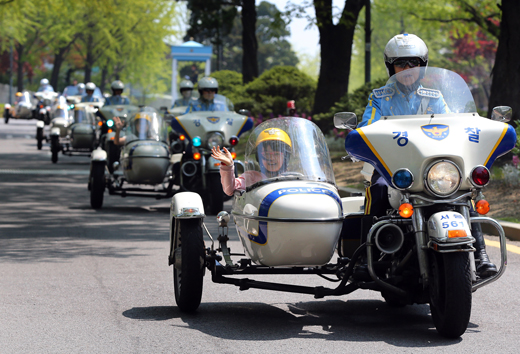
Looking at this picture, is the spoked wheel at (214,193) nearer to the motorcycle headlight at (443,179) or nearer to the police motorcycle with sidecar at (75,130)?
the motorcycle headlight at (443,179)

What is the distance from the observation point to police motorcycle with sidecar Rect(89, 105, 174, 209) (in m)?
13.2

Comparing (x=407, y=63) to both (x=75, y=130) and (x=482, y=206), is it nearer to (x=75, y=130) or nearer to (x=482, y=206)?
(x=482, y=206)

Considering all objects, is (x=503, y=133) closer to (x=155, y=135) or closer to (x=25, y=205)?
(x=155, y=135)

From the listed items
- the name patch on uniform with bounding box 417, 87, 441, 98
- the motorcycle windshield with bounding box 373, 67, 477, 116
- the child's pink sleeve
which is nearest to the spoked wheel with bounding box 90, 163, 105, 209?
the child's pink sleeve

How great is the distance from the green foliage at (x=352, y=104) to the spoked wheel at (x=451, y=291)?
13.0m

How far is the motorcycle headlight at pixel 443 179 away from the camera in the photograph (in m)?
5.34

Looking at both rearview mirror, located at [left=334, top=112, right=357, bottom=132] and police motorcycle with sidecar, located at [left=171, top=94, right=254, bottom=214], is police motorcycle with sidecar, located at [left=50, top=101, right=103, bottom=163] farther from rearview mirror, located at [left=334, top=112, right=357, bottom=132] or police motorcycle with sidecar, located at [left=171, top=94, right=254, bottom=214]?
rearview mirror, located at [left=334, top=112, right=357, bottom=132]

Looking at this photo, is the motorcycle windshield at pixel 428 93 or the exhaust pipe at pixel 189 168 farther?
the exhaust pipe at pixel 189 168

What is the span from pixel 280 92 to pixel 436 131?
21.8m

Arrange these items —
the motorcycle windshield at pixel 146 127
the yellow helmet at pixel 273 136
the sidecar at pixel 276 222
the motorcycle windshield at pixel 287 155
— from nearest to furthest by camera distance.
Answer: the sidecar at pixel 276 222 < the motorcycle windshield at pixel 287 155 < the yellow helmet at pixel 273 136 < the motorcycle windshield at pixel 146 127

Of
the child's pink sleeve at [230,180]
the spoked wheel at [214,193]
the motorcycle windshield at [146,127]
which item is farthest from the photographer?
the motorcycle windshield at [146,127]

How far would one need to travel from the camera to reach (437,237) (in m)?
5.14

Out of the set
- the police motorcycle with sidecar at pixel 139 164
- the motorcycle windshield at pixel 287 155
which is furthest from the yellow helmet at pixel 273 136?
the police motorcycle with sidecar at pixel 139 164

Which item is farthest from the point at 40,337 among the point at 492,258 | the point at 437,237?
the point at 492,258
